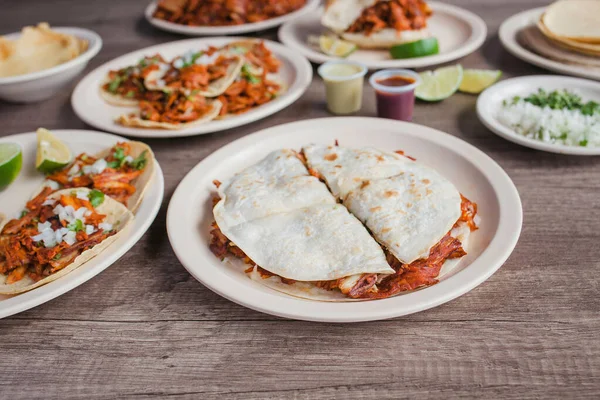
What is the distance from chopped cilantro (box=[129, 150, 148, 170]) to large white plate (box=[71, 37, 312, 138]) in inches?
13.1

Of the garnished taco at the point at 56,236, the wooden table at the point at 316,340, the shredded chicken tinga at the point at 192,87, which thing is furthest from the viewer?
the shredded chicken tinga at the point at 192,87

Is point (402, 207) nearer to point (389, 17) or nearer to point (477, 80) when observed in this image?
point (477, 80)

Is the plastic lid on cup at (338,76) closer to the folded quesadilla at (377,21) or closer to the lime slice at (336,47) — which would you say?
the lime slice at (336,47)

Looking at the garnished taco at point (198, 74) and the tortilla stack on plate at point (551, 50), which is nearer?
the garnished taco at point (198, 74)

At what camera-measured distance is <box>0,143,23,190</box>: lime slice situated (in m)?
2.56

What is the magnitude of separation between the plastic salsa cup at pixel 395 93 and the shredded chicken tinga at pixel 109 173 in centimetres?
134

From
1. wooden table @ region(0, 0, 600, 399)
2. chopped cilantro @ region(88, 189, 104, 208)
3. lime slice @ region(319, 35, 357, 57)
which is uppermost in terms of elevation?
lime slice @ region(319, 35, 357, 57)

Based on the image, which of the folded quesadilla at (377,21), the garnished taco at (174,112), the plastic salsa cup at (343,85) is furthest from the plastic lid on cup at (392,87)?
the garnished taco at (174,112)

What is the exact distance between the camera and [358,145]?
2770 millimetres

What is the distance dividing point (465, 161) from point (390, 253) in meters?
0.75

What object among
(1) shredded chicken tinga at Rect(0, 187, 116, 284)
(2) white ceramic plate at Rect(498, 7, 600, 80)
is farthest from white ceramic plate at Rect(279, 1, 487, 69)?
(1) shredded chicken tinga at Rect(0, 187, 116, 284)

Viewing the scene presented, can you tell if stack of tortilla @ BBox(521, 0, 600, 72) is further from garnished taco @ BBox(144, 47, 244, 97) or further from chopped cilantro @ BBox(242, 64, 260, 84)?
garnished taco @ BBox(144, 47, 244, 97)

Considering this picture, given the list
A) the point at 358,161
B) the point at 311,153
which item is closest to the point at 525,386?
the point at 358,161

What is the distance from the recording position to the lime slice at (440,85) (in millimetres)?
3279
